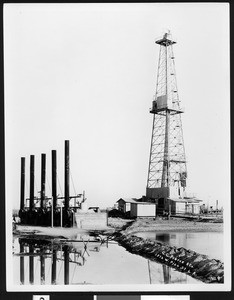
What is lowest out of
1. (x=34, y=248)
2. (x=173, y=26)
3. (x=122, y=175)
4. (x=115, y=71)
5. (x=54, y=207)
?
(x=34, y=248)

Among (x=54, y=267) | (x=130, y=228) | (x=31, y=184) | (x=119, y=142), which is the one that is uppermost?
(x=119, y=142)

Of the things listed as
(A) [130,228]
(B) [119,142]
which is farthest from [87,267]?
(B) [119,142]

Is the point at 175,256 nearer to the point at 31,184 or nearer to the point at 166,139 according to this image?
the point at 166,139

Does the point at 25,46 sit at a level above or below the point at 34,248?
above

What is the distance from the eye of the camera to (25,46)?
1720 mm

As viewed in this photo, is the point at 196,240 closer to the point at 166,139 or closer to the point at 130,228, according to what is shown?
the point at 130,228

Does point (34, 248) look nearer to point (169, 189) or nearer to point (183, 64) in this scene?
point (169, 189)

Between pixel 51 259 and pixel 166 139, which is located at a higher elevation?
pixel 166 139

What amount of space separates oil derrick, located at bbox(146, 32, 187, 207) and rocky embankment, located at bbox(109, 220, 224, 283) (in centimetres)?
14

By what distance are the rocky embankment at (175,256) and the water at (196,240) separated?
0.01 metres

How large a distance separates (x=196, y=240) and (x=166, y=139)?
0.37 m

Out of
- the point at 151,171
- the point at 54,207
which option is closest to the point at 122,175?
the point at 151,171

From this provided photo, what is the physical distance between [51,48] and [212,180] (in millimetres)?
738

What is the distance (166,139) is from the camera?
5.69 feet
